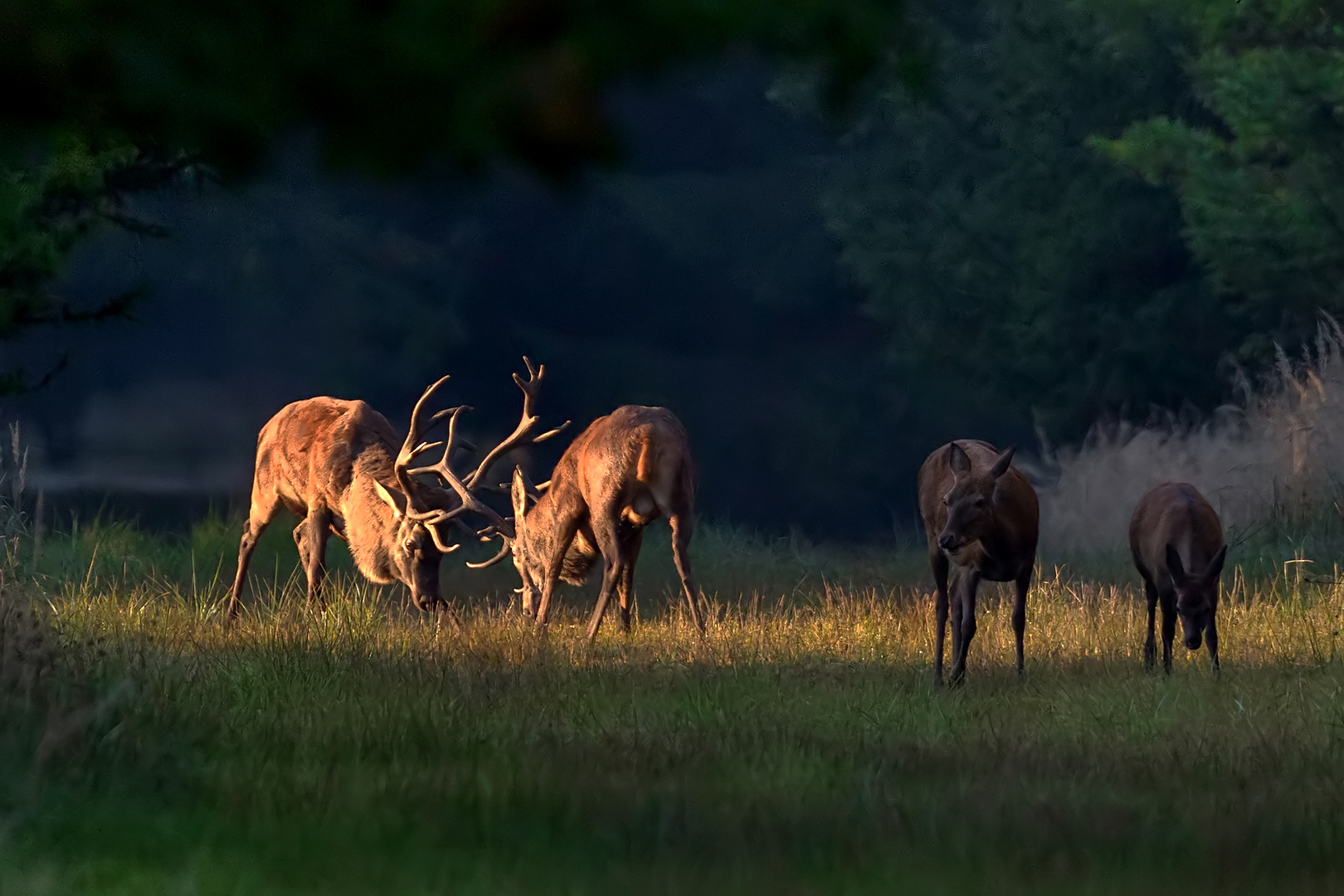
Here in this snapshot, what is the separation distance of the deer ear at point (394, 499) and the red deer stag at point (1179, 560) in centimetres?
506

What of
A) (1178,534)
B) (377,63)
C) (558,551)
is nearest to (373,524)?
(558,551)

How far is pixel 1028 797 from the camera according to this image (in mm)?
7086

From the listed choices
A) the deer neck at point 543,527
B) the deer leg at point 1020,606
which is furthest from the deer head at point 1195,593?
the deer neck at point 543,527

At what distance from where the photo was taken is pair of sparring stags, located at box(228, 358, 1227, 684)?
37.3 ft

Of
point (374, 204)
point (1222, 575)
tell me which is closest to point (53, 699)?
point (1222, 575)

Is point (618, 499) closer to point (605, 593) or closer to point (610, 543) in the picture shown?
point (610, 543)

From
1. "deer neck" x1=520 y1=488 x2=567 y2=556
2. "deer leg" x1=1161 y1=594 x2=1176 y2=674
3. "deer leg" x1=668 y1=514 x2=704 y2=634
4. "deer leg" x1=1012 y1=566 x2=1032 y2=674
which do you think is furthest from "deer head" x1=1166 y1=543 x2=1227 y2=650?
"deer neck" x1=520 y1=488 x2=567 y2=556

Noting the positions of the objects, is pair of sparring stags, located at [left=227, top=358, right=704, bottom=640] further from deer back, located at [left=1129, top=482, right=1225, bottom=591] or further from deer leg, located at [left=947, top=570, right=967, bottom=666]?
deer back, located at [left=1129, top=482, right=1225, bottom=591]

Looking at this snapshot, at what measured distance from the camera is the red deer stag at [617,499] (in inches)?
552

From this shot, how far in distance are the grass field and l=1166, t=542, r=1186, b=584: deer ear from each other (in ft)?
1.81

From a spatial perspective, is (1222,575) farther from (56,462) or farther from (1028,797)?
(56,462)

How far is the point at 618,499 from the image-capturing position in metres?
14.2

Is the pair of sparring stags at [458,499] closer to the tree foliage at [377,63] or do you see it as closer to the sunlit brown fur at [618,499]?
the sunlit brown fur at [618,499]

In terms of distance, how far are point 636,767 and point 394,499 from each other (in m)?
7.13
